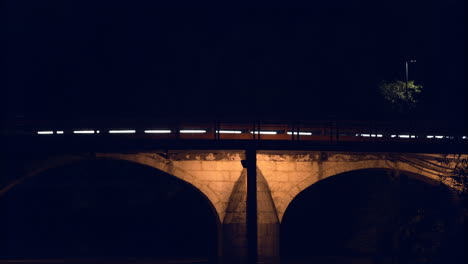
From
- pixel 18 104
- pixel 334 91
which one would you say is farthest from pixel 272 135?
pixel 334 91

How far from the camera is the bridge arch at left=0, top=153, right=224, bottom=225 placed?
3691 cm

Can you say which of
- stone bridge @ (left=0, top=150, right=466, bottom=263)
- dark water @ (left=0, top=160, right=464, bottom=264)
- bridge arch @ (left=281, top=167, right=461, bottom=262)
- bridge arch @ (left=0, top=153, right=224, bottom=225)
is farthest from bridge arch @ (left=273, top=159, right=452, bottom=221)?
dark water @ (left=0, top=160, right=464, bottom=264)

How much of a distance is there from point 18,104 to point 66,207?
1220cm

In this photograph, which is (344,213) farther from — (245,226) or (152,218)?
(245,226)

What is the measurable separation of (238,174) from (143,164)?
16.6 ft

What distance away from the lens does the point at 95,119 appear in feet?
124

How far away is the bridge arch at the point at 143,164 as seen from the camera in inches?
1453

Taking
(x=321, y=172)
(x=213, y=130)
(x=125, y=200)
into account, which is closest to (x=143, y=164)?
(x=213, y=130)

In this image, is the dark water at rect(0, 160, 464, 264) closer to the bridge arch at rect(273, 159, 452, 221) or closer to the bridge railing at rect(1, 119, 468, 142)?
the bridge railing at rect(1, 119, 468, 142)

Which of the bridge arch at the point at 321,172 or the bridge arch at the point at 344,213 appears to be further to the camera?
the bridge arch at the point at 344,213

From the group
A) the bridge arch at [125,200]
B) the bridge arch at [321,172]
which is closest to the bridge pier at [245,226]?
the bridge arch at [321,172]

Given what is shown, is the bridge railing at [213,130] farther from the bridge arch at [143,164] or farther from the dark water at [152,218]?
the dark water at [152,218]

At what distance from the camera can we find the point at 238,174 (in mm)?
38344

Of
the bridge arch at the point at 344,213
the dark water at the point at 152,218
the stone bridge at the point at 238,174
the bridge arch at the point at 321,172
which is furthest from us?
the bridge arch at the point at 344,213
